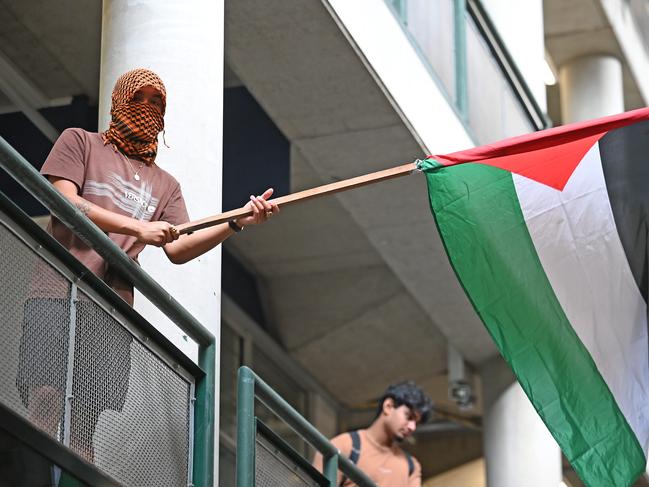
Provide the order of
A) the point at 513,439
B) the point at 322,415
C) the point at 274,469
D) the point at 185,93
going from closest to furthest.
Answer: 1. the point at 274,469
2. the point at 185,93
3. the point at 513,439
4. the point at 322,415

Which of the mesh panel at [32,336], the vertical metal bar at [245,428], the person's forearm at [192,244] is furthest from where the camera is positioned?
the vertical metal bar at [245,428]

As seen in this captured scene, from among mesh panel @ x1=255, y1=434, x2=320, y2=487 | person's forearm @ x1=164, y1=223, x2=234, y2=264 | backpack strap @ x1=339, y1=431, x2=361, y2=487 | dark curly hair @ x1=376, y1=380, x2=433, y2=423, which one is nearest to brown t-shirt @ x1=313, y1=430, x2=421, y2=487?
backpack strap @ x1=339, y1=431, x2=361, y2=487

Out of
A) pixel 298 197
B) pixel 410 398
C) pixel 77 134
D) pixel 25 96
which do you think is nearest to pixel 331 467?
pixel 410 398

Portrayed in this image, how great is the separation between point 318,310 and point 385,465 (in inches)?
358

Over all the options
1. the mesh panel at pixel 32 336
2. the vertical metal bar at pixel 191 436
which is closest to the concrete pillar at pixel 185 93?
the vertical metal bar at pixel 191 436

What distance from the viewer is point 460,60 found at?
1672cm

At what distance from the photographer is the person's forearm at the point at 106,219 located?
829 cm

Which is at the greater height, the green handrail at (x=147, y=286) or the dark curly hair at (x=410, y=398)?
the dark curly hair at (x=410, y=398)

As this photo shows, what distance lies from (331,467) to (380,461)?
5.47ft

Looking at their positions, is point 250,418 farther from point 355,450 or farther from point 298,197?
point 355,450

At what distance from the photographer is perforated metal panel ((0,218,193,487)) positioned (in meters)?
7.37

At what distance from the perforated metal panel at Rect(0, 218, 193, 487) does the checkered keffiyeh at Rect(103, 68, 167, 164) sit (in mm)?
1010

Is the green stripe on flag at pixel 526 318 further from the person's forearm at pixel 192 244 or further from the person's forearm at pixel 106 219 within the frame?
the person's forearm at pixel 106 219

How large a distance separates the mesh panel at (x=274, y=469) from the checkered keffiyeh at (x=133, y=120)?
1.69 m
